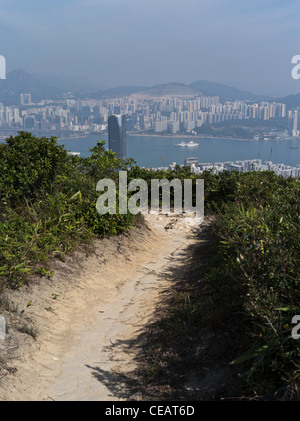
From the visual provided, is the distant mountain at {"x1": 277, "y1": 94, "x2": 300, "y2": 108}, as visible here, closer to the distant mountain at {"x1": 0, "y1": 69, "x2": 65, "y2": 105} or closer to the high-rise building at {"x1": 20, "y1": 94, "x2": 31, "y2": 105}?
the high-rise building at {"x1": 20, "y1": 94, "x2": 31, "y2": 105}

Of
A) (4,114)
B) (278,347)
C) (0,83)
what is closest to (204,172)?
(278,347)

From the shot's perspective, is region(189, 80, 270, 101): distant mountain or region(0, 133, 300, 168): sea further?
region(189, 80, 270, 101): distant mountain

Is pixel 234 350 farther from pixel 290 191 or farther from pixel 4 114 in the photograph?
pixel 4 114

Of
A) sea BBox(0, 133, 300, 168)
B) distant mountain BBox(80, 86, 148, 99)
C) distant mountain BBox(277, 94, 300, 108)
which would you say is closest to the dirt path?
sea BBox(0, 133, 300, 168)

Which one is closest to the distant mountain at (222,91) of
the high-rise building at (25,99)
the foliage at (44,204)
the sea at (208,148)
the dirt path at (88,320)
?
the sea at (208,148)

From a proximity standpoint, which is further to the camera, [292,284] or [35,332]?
[35,332]

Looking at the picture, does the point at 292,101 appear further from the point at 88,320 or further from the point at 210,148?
the point at 88,320

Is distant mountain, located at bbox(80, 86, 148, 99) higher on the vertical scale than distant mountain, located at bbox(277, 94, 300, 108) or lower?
higher
